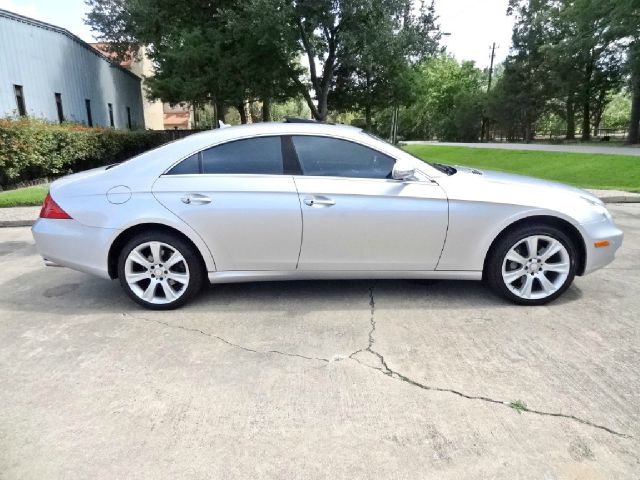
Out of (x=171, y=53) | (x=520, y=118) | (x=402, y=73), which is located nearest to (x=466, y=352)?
(x=171, y=53)

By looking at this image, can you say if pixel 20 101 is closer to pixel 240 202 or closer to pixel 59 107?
pixel 59 107

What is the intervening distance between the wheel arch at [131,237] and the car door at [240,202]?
0.49 ft

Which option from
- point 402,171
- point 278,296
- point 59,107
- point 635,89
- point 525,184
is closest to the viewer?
point 402,171

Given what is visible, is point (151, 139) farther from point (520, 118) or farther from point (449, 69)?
point (449, 69)

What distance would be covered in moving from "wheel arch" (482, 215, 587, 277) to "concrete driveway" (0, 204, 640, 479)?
1.34 ft

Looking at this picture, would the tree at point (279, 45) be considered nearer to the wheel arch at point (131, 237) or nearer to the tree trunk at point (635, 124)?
the wheel arch at point (131, 237)

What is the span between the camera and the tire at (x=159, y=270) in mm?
3785

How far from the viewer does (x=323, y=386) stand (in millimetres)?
2732

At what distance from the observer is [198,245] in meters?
3.77

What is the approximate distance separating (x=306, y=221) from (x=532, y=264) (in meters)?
1.96

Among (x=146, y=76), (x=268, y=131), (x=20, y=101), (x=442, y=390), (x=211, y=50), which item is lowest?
(x=442, y=390)

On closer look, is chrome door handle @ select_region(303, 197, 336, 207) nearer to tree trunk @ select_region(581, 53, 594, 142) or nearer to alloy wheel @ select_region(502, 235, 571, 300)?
alloy wheel @ select_region(502, 235, 571, 300)

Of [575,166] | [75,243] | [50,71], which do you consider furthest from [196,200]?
[50,71]

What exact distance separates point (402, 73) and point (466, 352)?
77.2 ft
